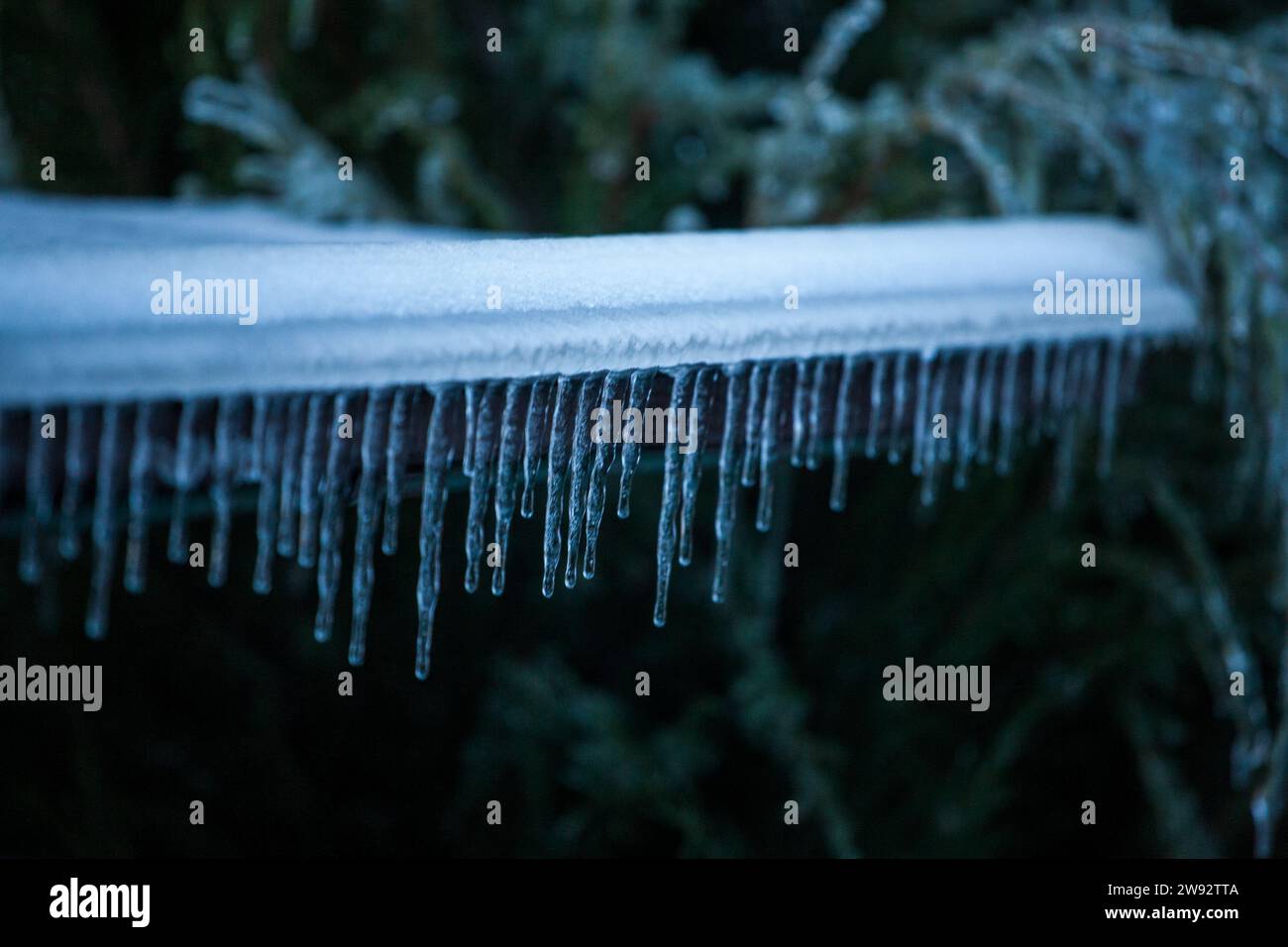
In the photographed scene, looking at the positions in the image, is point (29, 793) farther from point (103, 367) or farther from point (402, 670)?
point (103, 367)

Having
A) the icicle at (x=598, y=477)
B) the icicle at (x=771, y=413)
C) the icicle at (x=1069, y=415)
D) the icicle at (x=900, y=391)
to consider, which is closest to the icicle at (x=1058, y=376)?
the icicle at (x=1069, y=415)

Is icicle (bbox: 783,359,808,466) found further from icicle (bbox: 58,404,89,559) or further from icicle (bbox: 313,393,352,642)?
icicle (bbox: 58,404,89,559)

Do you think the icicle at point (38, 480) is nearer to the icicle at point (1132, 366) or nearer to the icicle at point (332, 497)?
the icicle at point (332, 497)

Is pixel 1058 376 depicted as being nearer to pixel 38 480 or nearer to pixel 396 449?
pixel 396 449

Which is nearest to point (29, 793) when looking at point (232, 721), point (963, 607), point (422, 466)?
point (232, 721)

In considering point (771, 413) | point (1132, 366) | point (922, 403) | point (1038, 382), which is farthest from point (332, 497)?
point (1132, 366)

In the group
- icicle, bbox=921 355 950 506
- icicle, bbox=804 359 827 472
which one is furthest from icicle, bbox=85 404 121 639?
icicle, bbox=921 355 950 506
